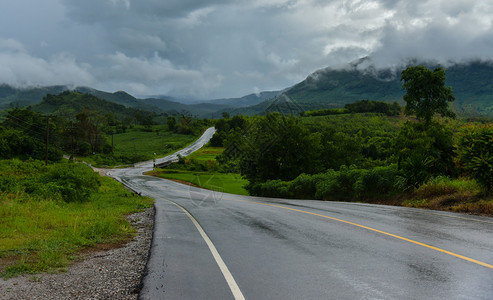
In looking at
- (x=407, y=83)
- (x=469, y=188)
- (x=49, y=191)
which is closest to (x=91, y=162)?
(x=49, y=191)

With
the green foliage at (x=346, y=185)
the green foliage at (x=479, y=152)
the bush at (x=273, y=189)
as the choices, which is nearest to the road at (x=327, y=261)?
the green foliage at (x=479, y=152)

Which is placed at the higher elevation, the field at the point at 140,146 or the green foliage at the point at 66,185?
the field at the point at 140,146

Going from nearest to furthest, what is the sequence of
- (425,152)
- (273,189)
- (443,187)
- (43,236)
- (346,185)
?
(43,236) < (443,187) < (425,152) < (346,185) < (273,189)

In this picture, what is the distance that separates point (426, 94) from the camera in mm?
21984

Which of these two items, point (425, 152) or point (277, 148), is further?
point (277, 148)

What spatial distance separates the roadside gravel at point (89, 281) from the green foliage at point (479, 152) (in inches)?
470

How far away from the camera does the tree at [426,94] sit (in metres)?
21.5

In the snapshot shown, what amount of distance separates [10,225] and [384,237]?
10180mm

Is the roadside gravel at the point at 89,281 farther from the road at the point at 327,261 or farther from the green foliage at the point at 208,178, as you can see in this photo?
the green foliage at the point at 208,178

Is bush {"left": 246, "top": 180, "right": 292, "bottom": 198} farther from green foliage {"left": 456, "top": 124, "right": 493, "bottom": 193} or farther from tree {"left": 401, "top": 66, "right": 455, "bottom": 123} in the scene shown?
green foliage {"left": 456, "top": 124, "right": 493, "bottom": 193}

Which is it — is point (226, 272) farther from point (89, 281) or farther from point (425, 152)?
point (425, 152)

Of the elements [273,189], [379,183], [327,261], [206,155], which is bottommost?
[273,189]

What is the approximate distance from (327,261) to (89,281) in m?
3.87

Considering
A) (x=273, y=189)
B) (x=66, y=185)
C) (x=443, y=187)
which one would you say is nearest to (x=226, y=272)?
(x=443, y=187)
